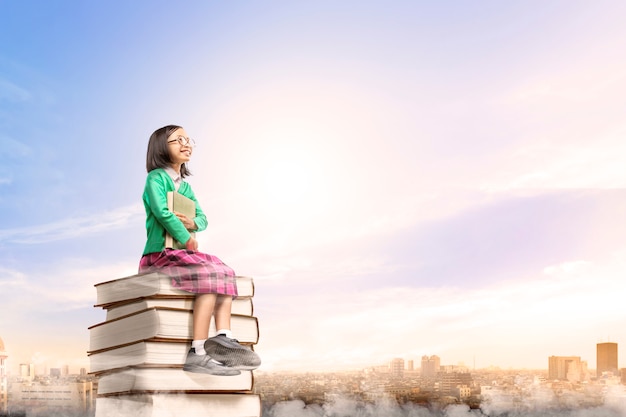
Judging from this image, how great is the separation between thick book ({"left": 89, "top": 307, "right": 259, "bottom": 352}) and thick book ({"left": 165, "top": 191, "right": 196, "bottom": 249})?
1.41 ft

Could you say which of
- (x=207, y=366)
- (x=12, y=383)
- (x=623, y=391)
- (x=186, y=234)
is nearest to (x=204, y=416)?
(x=207, y=366)

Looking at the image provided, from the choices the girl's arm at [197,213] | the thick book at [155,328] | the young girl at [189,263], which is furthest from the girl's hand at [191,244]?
the thick book at [155,328]

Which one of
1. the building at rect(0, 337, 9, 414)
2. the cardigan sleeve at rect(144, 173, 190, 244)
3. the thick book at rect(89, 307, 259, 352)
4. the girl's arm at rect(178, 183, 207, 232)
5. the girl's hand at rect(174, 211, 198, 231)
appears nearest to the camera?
the thick book at rect(89, 307, 259, 352)

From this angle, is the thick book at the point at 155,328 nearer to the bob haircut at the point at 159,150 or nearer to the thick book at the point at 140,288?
the thick book at the point at 140,288

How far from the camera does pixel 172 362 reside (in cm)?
441

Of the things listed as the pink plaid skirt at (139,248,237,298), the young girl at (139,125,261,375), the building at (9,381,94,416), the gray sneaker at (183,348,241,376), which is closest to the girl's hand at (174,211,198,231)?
the young girl at (139,125,261,375)

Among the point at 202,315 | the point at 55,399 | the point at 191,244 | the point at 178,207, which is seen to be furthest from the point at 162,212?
the point at 55,399

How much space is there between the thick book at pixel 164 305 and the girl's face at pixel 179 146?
0.92 meters

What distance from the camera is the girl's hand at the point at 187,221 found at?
4.77 meters

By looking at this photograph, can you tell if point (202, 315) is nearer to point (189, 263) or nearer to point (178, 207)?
point (189, 263)

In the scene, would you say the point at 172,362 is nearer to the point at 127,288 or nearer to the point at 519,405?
the point at 127,288

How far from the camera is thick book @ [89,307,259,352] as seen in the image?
14.4ft

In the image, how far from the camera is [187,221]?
15.7 feet

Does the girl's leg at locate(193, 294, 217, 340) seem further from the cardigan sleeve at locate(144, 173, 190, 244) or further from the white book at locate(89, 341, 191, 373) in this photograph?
the cardigan sleeve at locate(144, 173, 190, 244)
